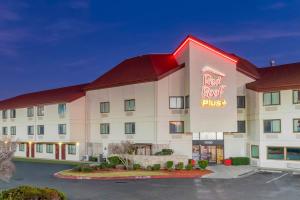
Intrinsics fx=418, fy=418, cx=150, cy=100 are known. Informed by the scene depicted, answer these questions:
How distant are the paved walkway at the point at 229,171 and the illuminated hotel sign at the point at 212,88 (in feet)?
22.7

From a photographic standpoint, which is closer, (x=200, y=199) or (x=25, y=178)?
(x=200, y=199)

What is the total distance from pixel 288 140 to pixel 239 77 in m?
9.37

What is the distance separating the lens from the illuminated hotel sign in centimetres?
4650

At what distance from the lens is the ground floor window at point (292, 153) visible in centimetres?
4252

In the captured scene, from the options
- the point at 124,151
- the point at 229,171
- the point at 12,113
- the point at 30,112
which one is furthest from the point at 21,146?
the point at 229,171

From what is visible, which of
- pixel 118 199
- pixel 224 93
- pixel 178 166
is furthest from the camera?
pixel 224 93

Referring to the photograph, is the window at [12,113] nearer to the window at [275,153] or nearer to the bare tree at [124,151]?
the bare tree at [124,151]

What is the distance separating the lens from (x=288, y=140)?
4322cm

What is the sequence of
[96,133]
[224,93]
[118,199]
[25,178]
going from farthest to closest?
[96,133] < [224,93] < [25,178] < [118,199]

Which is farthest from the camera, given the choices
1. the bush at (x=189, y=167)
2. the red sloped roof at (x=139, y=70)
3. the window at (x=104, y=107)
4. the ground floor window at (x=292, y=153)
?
the window at (x=104, y=107)

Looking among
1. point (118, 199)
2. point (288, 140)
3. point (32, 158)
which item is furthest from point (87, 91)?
point (118, 199)

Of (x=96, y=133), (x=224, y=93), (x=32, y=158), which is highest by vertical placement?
(x=224, y=93)

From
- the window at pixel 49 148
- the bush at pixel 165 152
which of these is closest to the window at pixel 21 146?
the window at pixel 49 148

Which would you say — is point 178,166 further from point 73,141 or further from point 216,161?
point 73,141
